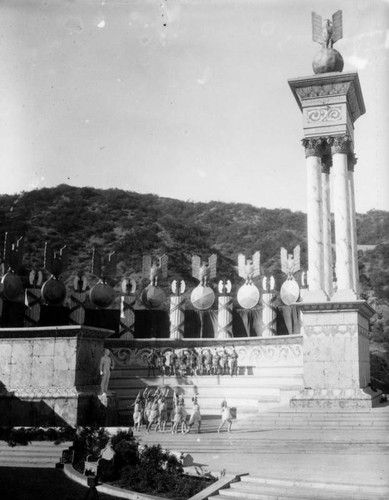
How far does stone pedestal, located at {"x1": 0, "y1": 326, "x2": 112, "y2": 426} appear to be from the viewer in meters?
21.0

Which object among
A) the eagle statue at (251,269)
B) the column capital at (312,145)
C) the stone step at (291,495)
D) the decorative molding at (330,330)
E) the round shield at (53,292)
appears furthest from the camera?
the round shield at (53,292)

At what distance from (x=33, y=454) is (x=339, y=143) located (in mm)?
15150

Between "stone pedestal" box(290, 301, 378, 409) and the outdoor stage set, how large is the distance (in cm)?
3

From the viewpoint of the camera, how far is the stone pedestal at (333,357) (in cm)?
2042

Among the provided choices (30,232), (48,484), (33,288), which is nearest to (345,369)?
(48,484)

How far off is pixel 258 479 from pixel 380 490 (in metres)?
2.42

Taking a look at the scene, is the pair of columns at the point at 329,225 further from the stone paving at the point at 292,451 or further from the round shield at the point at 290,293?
the round shield at the point at 290,293

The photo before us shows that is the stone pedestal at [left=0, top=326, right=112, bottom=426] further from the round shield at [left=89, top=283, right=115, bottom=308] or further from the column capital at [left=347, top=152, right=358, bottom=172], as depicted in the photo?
the column capital at [left=347, top=152, right=358, bottom=172]

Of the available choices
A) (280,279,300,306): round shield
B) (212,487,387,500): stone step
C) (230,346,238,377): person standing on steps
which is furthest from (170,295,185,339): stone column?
(212,487,387,500): stone step

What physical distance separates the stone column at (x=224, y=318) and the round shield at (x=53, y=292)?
8.34 m

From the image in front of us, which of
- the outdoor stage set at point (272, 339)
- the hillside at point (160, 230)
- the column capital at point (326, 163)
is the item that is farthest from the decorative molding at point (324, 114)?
the hillside at point (160, 230)

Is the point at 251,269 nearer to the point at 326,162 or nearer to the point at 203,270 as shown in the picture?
the point at 203,270

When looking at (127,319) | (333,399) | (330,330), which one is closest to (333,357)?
(330,330)

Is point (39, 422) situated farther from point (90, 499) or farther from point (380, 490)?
point (380, 490)
